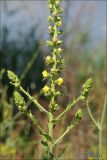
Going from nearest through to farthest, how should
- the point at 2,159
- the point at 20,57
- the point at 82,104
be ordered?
the point at 2,159
the point at 82,104
the point at 20,57

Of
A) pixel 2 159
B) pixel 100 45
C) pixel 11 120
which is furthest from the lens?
pixel 100 45

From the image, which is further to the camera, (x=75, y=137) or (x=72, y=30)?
(x=72, y=30)

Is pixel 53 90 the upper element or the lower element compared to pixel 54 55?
lower

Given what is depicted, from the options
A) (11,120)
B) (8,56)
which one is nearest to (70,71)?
(8,56)

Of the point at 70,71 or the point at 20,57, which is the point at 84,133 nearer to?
the point at 70,71

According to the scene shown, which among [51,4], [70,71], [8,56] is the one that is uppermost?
[8,56]

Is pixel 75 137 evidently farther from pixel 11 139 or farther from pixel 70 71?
pixel 70 71

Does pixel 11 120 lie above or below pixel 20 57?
below

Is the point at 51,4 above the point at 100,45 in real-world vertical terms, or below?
below

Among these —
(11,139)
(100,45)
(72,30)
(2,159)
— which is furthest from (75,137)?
(100,45)
